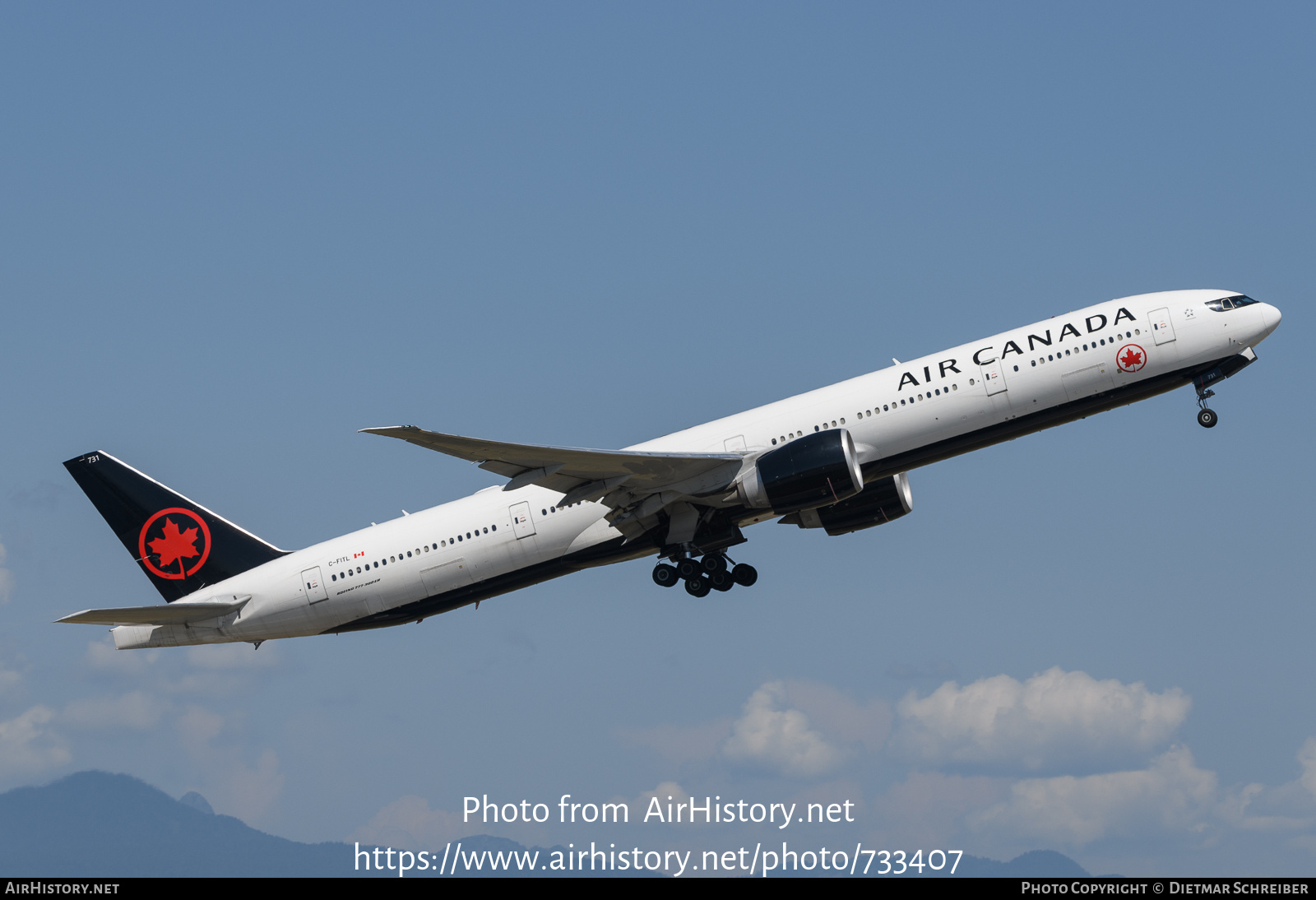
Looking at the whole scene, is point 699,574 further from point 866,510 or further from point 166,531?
point 166,531

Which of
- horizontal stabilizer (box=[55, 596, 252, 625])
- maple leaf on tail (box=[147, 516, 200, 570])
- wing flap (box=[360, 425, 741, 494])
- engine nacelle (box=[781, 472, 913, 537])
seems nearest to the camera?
wing flap (box=[360, 425, 741, 494])

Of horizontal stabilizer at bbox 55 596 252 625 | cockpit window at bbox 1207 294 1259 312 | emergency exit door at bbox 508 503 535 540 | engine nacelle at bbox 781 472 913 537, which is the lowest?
horizontal stabilizer at bbox 55 596 252 625

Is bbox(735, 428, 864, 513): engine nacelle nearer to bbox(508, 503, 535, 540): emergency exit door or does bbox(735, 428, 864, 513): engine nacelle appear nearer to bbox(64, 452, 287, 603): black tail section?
bbox(508, 503, 535, 540): emergency exit door

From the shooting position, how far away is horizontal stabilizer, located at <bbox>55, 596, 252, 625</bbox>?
3891 centimetres

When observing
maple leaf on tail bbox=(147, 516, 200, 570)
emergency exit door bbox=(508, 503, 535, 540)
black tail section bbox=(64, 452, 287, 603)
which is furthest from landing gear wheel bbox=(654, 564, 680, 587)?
maple leaf on tail bbox=(147, 516, 200, 570)

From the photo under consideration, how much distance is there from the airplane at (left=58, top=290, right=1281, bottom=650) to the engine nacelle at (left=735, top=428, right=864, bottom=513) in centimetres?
5

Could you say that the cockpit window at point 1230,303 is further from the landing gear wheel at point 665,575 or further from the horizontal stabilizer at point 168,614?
the horizontal stabilizer at point 168,614

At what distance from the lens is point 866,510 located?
1666 inches

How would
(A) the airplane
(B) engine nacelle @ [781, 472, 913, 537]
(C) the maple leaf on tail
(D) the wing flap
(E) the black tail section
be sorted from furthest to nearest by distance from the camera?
(C) the maple leaf on tail < (E) the black tail section < (B) engine nacelle @ [781, 472, 913, 537] < (A) the airplane < (D) the wing flap

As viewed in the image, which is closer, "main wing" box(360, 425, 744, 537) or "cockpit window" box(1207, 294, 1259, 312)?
"main wing" box(360, 425, 744, 537)

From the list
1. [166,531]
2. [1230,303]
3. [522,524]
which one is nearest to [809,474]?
[522,524]

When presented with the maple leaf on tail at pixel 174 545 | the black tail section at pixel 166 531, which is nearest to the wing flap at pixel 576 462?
the black tail section at pixel 166 531
